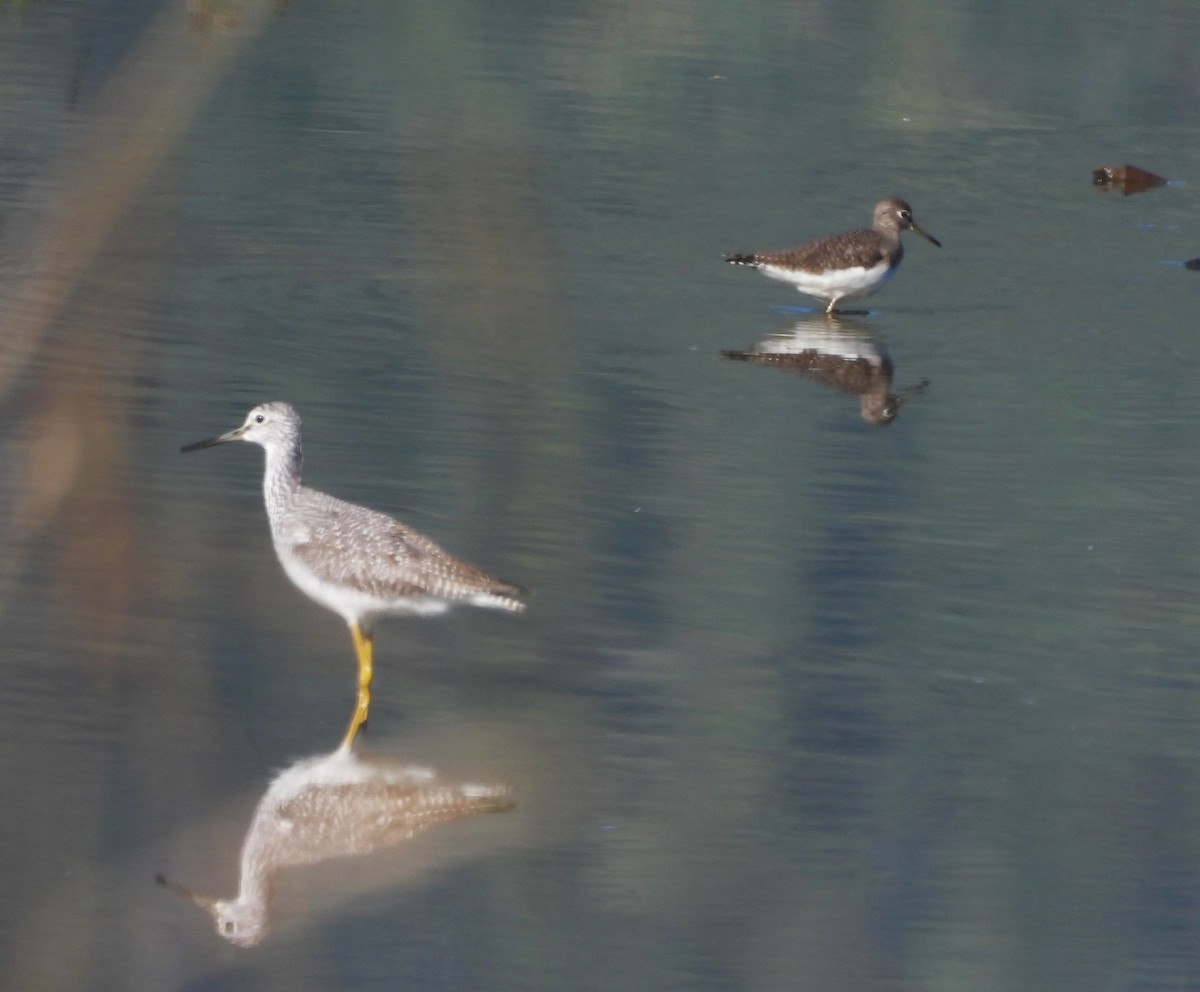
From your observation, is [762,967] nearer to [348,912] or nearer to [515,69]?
[348,912]

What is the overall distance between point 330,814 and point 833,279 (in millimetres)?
6800

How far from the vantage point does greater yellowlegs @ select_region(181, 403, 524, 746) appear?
608 centimetres

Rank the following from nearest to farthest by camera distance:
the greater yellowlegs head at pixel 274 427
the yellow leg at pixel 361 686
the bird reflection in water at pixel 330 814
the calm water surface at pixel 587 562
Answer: the calm water surface at pixel 587 562
the bird reflection in water at pixel 330 814
the yellow leg at pixel 361 686
the greater yellowlegs head at pixel 274 427

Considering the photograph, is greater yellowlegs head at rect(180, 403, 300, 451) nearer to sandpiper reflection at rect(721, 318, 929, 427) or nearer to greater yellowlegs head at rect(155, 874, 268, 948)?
greater yellowlegs head at rect(155, 874, 268, 948)

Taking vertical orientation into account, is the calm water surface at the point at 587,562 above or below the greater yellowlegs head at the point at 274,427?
below

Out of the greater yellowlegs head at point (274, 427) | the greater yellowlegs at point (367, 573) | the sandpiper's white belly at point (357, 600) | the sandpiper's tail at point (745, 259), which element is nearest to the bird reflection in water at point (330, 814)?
the greater yellowlegs at point (367, 573)

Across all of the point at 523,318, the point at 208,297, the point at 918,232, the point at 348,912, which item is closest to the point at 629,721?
the point at 348,912

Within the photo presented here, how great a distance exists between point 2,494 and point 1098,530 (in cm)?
435

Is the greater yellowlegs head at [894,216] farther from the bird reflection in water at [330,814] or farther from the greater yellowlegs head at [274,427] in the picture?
the bird reflection in water at [330,814]

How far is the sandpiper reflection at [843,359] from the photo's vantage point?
10062mm

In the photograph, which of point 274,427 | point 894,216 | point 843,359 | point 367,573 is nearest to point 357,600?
point 367,573

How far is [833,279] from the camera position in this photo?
11531mm

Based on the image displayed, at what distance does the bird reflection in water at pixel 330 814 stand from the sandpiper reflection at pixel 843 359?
4604 millimetres

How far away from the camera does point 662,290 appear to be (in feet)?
38.5
